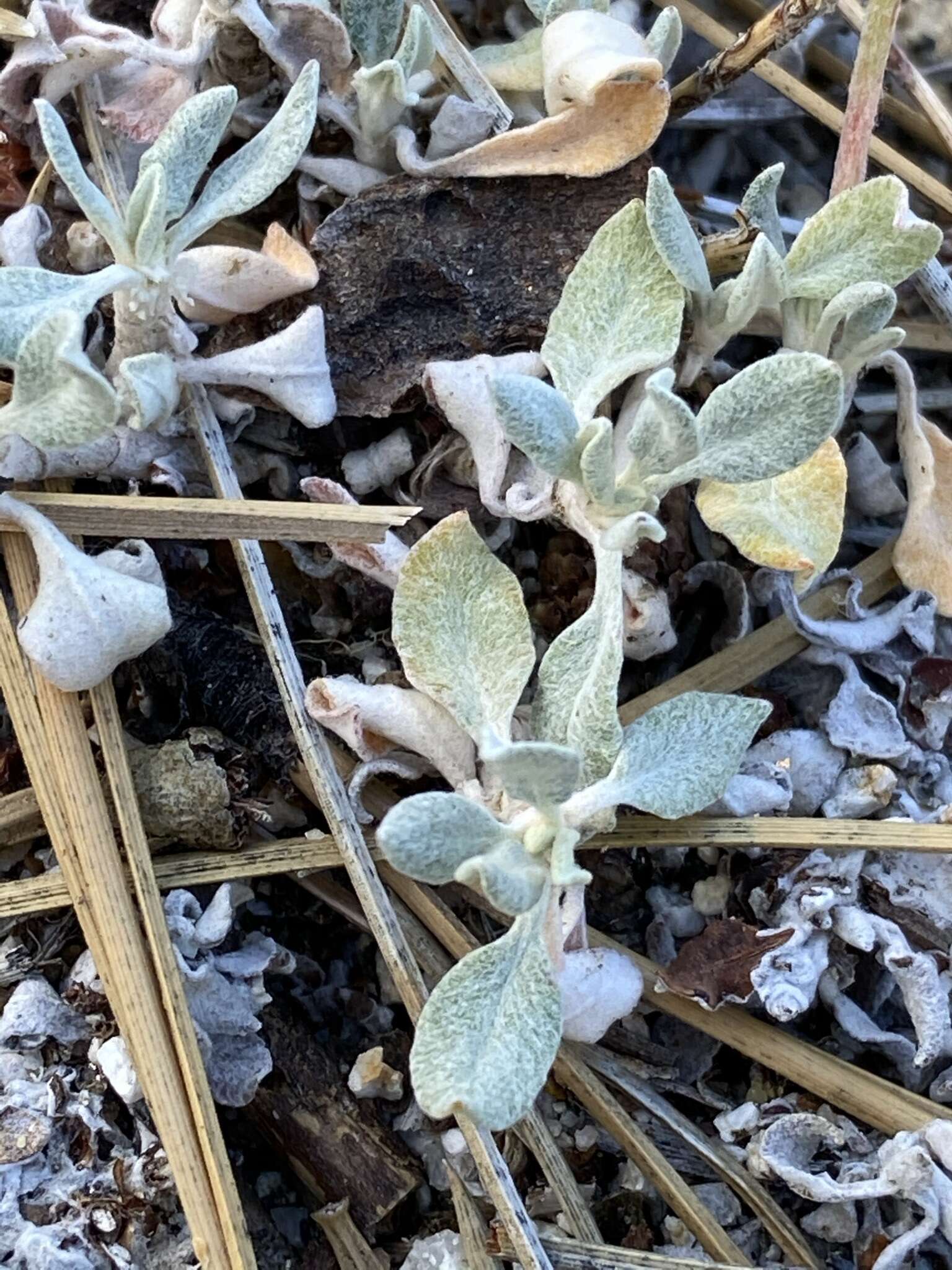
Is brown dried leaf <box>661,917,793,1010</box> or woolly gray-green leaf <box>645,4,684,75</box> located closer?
brown dried leaf <box>661,917,793,1010</box>

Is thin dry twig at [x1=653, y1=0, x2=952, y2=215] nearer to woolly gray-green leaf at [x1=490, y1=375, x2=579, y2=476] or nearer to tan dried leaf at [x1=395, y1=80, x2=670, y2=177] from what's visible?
tan dried leaf at [x1=395, y1=80, x2=670, y2=177]

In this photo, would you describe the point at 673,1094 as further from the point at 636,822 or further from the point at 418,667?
the point at 418,667

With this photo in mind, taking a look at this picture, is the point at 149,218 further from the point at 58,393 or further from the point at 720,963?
the point at 720,963

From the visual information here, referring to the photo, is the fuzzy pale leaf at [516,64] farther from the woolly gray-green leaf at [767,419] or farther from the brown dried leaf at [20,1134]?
the brown dried leaf at [20,1134]

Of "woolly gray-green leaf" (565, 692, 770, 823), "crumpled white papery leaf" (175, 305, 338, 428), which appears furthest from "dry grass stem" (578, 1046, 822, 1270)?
"crumpled white papery leaf" (175, 305, 338, 428)

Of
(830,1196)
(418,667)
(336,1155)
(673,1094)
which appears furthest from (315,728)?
(830,1196)
